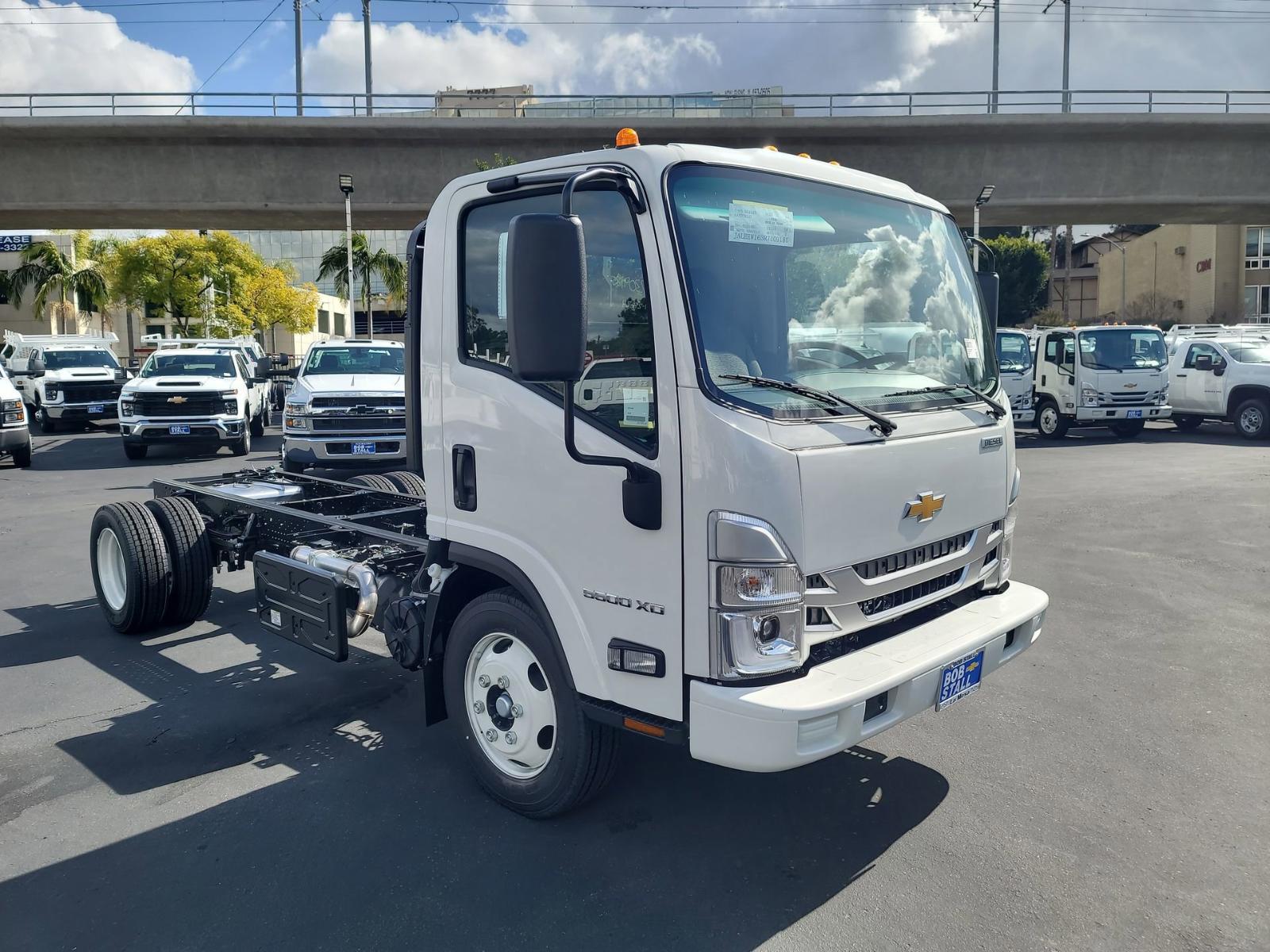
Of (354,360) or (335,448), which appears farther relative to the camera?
(354,360)

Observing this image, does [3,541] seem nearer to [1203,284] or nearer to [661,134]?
[661,134]

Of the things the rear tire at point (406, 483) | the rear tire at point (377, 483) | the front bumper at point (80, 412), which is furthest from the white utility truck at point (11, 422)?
the rear tire at point (406, 483)

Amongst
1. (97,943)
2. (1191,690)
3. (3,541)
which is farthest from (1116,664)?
(3,541)

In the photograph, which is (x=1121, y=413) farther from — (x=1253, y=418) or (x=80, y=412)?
(x=80, y=412)

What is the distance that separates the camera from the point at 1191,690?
5.73m

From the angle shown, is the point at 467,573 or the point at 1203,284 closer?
the point at 467,573

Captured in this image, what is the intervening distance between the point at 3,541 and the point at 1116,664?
1023 cm

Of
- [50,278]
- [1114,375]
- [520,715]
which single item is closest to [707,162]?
[520,715]

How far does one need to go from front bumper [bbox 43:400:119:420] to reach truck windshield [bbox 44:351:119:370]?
1093 mm

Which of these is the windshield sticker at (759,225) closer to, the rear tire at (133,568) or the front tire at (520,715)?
the front tire at (520,715)

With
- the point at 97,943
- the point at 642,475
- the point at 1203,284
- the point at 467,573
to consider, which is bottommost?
the point at 97,943

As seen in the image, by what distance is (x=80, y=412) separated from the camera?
954 inches

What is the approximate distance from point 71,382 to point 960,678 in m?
25.0

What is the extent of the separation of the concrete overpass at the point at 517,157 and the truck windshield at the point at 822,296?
81.4ft
